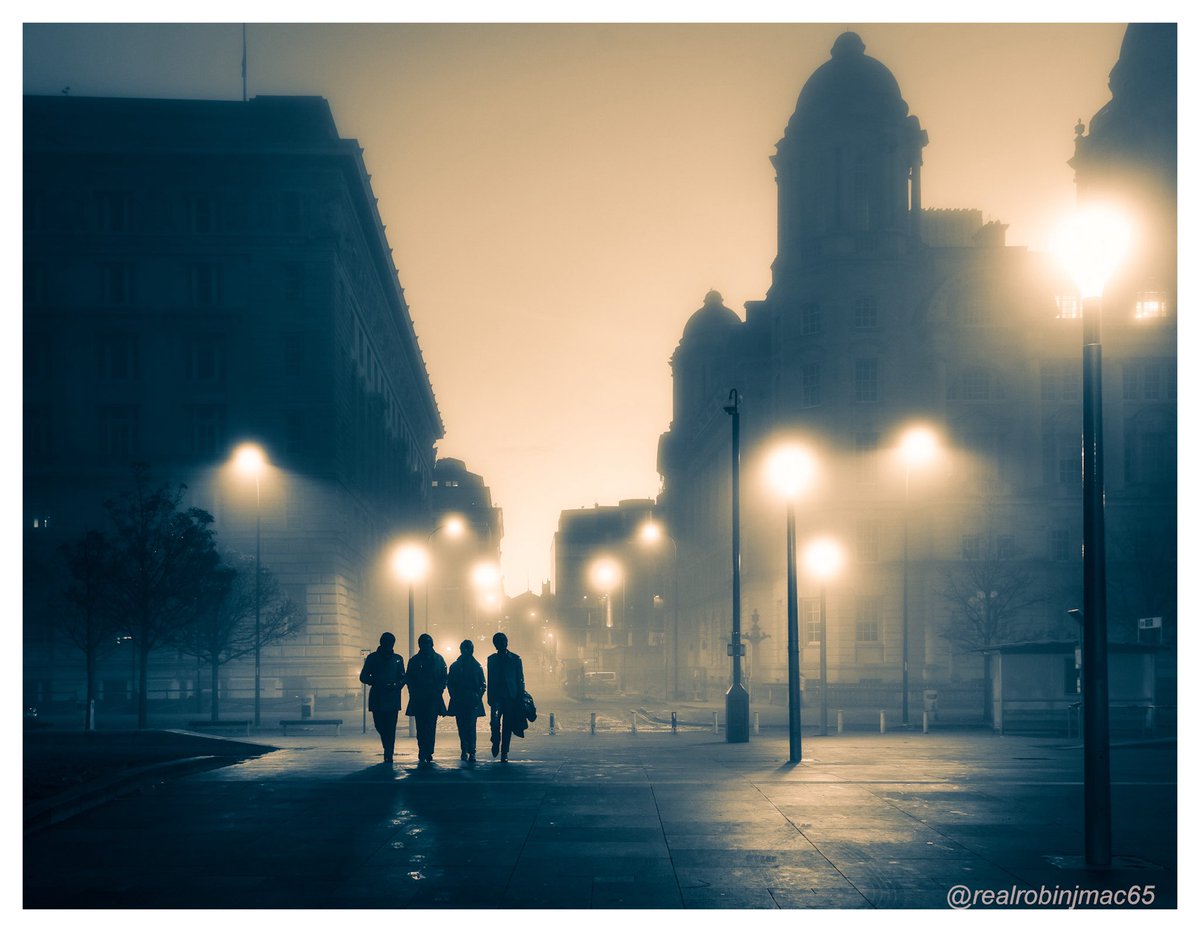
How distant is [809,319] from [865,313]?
10.4 feet

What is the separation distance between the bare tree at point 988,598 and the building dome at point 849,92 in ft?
81.1

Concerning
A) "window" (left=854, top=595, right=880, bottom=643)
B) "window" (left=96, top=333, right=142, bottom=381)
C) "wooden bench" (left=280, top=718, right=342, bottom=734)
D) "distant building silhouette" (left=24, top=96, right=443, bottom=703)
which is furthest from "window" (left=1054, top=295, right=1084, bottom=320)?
"window" (left=96, top=333, right=142, bottom=381)

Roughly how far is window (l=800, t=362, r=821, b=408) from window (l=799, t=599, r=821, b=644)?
1150 centimetres

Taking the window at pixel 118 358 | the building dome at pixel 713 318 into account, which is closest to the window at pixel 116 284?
the window at pixel 118 358

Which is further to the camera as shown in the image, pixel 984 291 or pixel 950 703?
pixel 984 291

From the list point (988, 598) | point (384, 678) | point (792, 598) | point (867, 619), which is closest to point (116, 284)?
point (867, 619)

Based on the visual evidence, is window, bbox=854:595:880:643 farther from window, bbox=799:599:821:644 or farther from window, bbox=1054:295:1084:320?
window, bbox=1054:295:1084:320

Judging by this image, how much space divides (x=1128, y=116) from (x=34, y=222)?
2186 inches

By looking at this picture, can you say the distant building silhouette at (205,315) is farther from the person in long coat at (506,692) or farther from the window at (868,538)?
the person in long coat at (506,692)

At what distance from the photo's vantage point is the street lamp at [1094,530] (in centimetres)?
1083

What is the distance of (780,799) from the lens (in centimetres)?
1641

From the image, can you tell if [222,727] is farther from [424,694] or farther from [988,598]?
[988,598]
